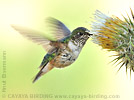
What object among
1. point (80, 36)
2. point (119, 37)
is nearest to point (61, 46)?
point (80, 36)

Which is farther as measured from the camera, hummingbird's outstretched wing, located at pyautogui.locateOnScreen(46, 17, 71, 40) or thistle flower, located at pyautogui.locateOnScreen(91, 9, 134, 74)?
hummingbird's outstretched wing, located at pyautogui.locateOnScreen(46, 17, 71, 40)

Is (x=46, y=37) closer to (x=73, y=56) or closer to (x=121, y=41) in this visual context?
(x=73, y=56)

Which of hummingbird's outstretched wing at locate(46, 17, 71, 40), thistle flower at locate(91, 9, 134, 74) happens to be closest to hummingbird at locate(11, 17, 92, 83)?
hummingbird's outstretched wing at locate(46, 17, 71, 40)

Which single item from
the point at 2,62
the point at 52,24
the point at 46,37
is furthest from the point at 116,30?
the point at 2,62

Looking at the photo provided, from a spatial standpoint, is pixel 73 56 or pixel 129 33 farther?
pixel 73 56

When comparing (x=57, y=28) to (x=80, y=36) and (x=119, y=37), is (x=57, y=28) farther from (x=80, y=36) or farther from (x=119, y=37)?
(x=119, y=37)

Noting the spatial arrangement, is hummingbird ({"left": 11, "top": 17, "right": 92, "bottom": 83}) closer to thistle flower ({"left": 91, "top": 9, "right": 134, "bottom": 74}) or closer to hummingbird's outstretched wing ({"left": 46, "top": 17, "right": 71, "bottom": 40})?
hummingbird's outstretched wing ({"left": 46, "top": 17, "right": 71, "bottom": 40})
